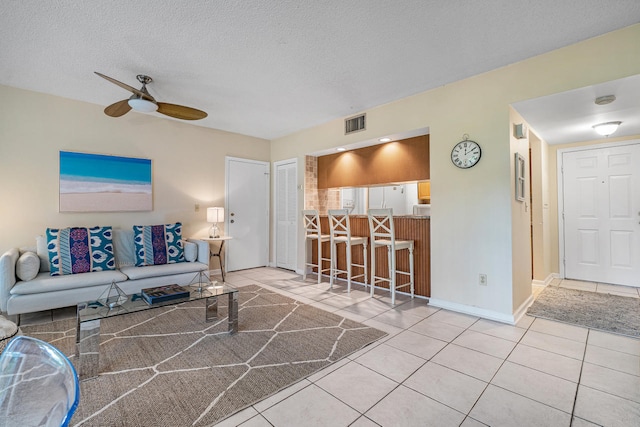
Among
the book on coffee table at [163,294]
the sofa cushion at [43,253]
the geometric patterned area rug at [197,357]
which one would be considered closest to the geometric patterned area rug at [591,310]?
the geometric patterned area rug at [197,357]

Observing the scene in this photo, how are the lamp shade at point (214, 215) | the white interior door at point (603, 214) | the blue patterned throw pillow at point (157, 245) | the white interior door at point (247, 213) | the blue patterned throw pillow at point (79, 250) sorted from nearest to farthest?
the blue patterned throw pillow at point (79, 250), the blue patterned throw pillow at point (157, 245), the white interior door at point (603, 214), the lamp shade at point (214, 215), the white interior door at point (247, 213)

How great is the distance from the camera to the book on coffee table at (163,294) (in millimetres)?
2275

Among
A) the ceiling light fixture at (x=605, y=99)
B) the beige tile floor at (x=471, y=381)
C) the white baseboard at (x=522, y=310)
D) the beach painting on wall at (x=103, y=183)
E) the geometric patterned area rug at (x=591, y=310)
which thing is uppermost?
the ceiling light fixture at (x=605, y=99)

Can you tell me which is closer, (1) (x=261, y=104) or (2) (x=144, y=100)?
(2) (x=144, y=100)

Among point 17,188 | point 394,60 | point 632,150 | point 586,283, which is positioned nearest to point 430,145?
point 394,60

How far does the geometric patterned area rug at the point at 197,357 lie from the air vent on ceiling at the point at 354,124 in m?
2.59

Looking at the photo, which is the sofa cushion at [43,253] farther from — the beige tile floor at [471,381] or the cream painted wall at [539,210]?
the cream painted wall at [539,210]

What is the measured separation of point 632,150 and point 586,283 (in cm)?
198

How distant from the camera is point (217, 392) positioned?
1.79 metres

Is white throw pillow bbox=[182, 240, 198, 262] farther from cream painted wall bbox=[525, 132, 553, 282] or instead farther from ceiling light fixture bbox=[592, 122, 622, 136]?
ceiling light fixture bbox=[592, 122, 622, 136]

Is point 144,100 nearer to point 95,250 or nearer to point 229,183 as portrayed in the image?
point 95,250

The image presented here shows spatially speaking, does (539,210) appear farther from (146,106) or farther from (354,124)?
(146,106)

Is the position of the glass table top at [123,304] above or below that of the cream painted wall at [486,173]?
below

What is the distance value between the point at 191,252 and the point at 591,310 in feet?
16.1
